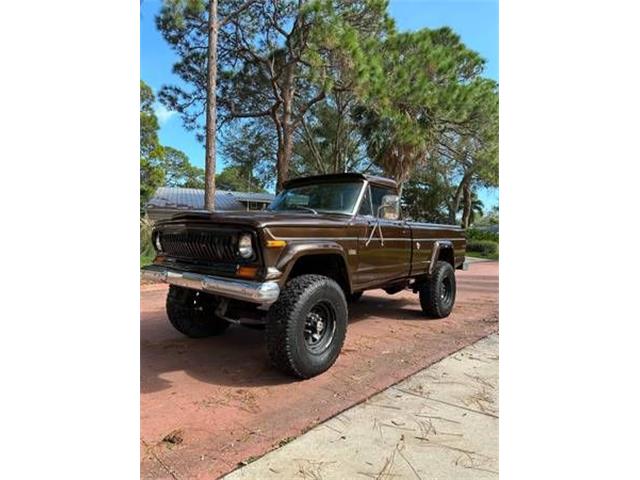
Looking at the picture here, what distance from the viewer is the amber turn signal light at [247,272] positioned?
3248 millimetres

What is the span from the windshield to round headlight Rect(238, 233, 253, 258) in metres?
1.21

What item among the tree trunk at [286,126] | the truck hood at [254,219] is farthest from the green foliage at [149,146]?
the truck hood at [254,219]

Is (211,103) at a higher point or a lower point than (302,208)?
higher

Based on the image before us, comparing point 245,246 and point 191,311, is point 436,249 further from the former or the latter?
point 245,246

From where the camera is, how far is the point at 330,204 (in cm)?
466

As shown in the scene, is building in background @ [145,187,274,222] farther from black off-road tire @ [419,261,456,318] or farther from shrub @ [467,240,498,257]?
black off-road tire @ [419,261,456,318]

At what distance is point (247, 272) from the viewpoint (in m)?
3.27

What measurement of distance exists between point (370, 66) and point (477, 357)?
9199 mm

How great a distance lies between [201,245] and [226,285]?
1.95ft

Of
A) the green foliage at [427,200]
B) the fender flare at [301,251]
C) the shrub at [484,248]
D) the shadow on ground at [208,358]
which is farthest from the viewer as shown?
the green foliage at [427,200]

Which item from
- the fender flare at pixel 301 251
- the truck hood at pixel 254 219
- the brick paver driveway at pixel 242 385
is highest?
the truck hood at pixel 254 219

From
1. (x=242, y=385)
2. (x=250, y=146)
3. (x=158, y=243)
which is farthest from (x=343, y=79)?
(x=242, y=385)

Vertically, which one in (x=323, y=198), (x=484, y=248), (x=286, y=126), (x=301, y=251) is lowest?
(x=484, y=248)

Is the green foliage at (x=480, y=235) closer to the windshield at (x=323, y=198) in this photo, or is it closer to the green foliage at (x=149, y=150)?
the green foliage at (x=149, y=150)
